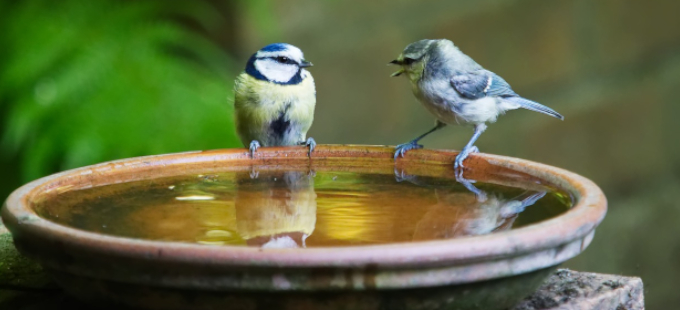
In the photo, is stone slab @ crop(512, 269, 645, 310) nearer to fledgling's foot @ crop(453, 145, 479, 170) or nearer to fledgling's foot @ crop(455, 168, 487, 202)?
fledgling's foot @ crop(455, 168, 487, 202)

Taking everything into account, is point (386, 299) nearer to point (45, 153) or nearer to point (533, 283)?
point (533, 283)

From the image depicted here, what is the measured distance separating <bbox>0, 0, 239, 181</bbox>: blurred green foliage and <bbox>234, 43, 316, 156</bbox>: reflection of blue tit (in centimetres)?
46

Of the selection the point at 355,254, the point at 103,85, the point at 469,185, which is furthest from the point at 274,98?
the point at 355,254

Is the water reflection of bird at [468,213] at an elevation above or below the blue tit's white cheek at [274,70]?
below

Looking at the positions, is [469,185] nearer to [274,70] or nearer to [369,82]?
[274,70]

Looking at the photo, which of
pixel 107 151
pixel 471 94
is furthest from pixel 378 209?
pixel 107 151

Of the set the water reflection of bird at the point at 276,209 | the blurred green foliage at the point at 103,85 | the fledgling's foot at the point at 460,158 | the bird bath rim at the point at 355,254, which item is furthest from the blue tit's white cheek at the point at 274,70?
the bird bath rim at the point at 355,254

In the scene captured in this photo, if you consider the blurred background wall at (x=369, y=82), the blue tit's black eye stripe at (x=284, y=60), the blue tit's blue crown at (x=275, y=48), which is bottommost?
the blurred background wall at (x=369, y=82)

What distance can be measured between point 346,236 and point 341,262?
332 mm

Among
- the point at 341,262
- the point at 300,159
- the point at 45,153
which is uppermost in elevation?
the point at 341,262

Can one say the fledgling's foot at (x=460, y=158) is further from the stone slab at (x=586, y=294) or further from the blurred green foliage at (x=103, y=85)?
the blurred green foliage at (x=103, y=85)

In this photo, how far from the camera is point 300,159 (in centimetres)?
210

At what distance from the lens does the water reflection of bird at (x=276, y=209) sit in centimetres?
142

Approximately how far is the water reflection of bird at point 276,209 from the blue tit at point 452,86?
752 mm
